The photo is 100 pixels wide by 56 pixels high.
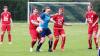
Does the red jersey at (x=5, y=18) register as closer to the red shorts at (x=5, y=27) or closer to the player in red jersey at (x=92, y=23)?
the red shorts at (x=5, y=27)

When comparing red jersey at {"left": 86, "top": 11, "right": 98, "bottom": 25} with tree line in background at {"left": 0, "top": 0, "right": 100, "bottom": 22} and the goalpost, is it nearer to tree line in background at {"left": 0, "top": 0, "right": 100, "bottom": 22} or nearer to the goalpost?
the goalpost

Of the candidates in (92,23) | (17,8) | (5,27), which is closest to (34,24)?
(92,23)

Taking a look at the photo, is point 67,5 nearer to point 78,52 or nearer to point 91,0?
point 91,0

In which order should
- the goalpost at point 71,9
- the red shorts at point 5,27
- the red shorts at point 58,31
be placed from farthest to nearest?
the goalpost at point 71,9
the red shorts at point 5,27
the red shorts at point 58,31

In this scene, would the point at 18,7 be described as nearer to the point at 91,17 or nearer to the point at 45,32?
the point at 91,17

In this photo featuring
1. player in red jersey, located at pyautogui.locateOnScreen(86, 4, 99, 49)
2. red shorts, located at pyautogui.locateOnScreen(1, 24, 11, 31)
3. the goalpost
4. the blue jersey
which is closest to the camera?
the blue jersey

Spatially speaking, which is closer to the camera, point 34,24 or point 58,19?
point 34,24

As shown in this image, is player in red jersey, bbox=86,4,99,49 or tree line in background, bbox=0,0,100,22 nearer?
player in red jersey, bbox=86,4,99,49

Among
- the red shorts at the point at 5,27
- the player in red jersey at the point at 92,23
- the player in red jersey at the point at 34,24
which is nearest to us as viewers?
the player in red jersey at the point at 34,24

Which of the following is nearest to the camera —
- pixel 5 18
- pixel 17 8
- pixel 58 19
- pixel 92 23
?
pixel 58 19

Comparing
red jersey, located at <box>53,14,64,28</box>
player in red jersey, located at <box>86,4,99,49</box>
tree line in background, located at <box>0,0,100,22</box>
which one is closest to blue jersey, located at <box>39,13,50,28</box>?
red jersey, located at <box>53,14,64,28</box>

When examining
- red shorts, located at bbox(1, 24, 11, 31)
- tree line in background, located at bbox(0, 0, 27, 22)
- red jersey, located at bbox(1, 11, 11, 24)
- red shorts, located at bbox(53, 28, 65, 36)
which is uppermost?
red shorts, located at bbox(53, 28, 65, 36)

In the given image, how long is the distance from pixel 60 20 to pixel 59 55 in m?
2.10

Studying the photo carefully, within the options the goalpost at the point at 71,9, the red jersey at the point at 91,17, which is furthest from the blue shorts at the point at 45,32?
the goalpost at the point at 71,9
